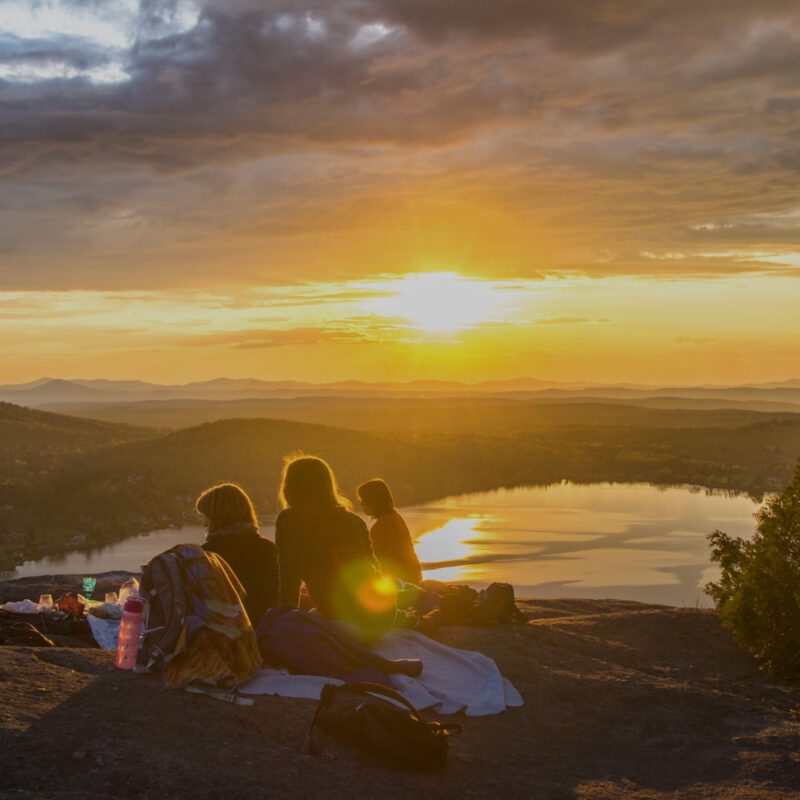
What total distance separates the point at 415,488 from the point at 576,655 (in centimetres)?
4163

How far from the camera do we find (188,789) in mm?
5633

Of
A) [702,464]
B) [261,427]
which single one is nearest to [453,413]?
[702,464]

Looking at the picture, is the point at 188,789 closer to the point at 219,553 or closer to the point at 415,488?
A: the point at 219,553

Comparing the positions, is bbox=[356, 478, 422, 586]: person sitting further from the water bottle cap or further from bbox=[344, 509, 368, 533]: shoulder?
the water bottle cap

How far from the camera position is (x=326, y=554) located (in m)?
8.47

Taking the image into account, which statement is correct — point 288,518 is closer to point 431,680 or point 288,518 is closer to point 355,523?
point 355,523

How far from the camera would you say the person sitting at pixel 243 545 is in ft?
27.2

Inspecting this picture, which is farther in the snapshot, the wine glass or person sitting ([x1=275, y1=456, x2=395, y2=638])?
the wine glass

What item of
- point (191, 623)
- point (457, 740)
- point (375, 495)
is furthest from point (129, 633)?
point (375, 495)

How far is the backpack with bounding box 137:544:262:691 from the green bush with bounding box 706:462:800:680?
6.10m

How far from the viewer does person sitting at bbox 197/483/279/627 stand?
8305 millimetres

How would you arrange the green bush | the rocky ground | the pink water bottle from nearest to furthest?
the rocky ground → the pink water bottle → the green bush

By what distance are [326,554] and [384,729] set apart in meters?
2.25

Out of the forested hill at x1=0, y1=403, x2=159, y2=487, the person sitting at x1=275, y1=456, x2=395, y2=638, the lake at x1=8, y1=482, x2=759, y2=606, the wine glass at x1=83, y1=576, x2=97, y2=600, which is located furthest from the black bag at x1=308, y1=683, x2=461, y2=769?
the forested hill at x1=0, y1=403, x2=159, y2=487
